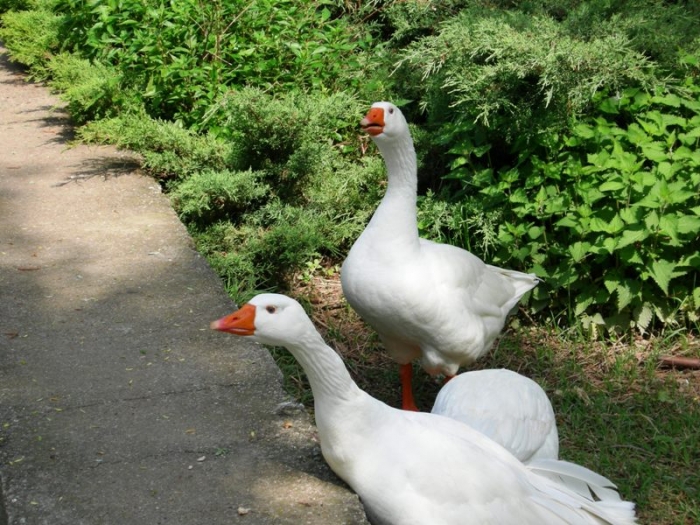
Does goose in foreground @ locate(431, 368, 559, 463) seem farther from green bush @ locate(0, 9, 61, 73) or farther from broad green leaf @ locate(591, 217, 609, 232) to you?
green bush @ locate(0, 9, 61, 73)

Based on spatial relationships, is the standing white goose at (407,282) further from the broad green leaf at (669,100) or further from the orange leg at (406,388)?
the broad green leaf at (669,100)

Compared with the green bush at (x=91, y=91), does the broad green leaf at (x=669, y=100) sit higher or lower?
higher

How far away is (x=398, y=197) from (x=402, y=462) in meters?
1.56

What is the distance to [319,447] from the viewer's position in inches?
130

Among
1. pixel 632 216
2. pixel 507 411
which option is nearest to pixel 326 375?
pixel 507 411

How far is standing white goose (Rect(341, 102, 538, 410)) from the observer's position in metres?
3.93

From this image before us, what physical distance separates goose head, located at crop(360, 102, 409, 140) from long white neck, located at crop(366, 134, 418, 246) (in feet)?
0.10

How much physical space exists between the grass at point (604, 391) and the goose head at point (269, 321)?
1.56 m

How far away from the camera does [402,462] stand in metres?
2.86

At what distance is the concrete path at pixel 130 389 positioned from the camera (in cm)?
297

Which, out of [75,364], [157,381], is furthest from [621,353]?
[75,364]

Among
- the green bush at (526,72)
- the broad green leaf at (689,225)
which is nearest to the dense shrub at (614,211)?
the broad green leaf at (689,225)

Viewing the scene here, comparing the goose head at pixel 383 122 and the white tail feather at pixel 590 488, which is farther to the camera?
the goose head at pixel 383 122

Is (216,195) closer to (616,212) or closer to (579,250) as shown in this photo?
(579,250)
